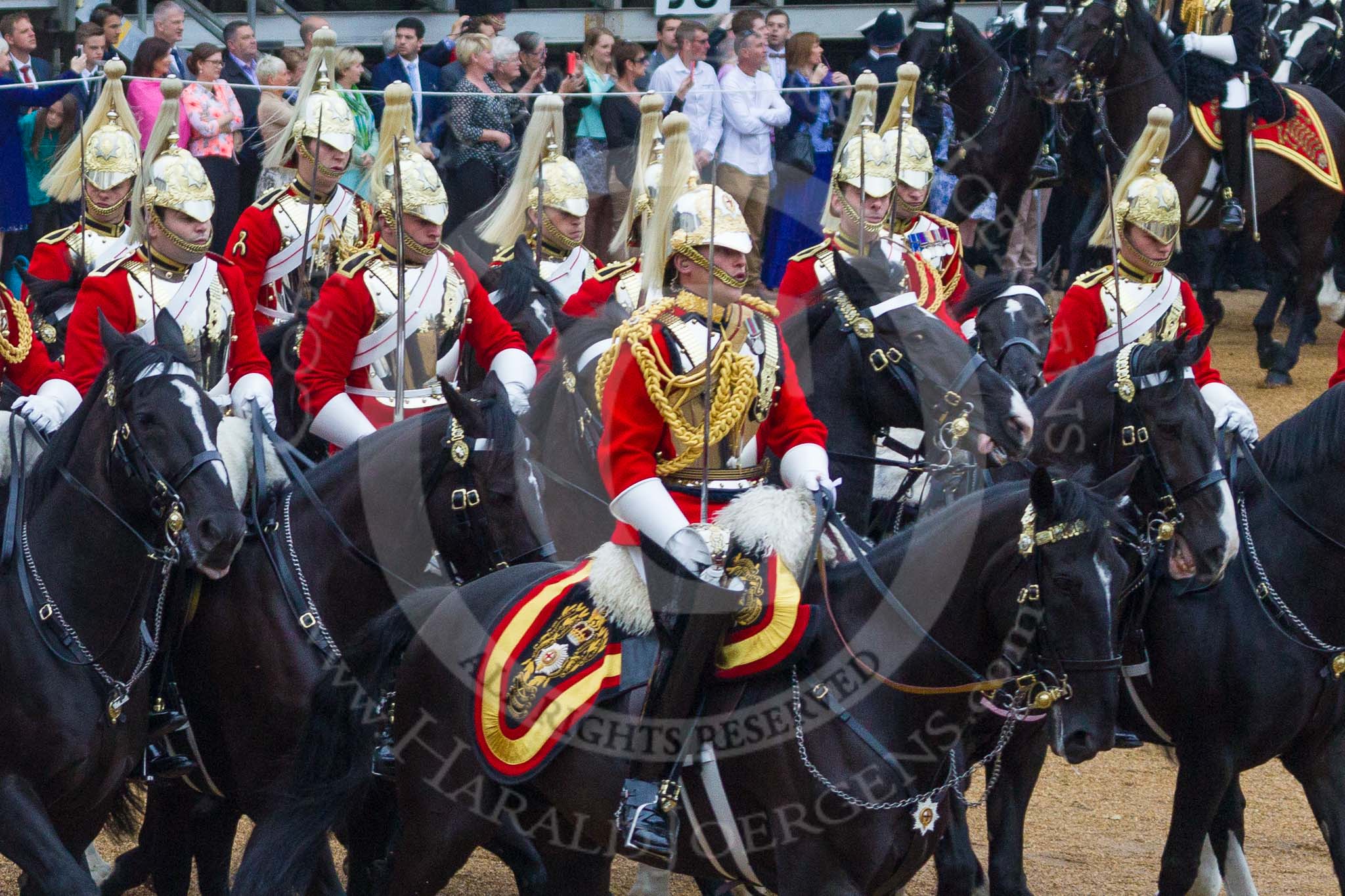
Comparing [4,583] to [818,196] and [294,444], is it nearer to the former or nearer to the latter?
[294,444]

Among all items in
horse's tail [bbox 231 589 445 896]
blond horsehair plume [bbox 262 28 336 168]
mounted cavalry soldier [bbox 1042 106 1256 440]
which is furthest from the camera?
blond horsehair plume [bbox 262 28 336 168]

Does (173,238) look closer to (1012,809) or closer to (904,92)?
(1012,809)

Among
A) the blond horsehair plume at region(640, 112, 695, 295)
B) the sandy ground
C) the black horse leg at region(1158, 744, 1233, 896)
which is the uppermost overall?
the blond horsehair plume at region(640, 112, 695, 295)

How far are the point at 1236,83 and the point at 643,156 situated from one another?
4.65 metres

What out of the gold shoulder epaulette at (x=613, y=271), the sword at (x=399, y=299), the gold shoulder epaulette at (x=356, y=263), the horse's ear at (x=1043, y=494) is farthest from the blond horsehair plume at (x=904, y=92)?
the horse's ear at (x=1043, y=494)

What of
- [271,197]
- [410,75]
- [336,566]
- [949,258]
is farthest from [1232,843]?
[410,75]

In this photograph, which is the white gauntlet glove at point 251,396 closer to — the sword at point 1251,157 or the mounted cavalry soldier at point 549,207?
the mounted cavalry soldier at point 549,207

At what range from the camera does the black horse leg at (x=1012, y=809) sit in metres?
6.49

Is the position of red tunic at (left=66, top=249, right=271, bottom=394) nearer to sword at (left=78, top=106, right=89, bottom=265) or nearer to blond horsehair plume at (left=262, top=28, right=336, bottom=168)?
sword at (left=78, top=106, right=89, bottom=265)

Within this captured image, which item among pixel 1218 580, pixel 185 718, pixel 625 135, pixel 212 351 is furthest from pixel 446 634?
pixel 625 135

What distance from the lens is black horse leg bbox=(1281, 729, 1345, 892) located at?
6.25 metres

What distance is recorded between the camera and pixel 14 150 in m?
10.6

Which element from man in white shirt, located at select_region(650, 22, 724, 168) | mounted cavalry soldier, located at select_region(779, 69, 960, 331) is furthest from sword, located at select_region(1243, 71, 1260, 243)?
mounted cavalry soldier, located at select_region(779, 69, 960, 331)

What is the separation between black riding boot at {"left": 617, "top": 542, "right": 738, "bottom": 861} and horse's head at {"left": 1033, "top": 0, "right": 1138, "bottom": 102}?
296 inches
